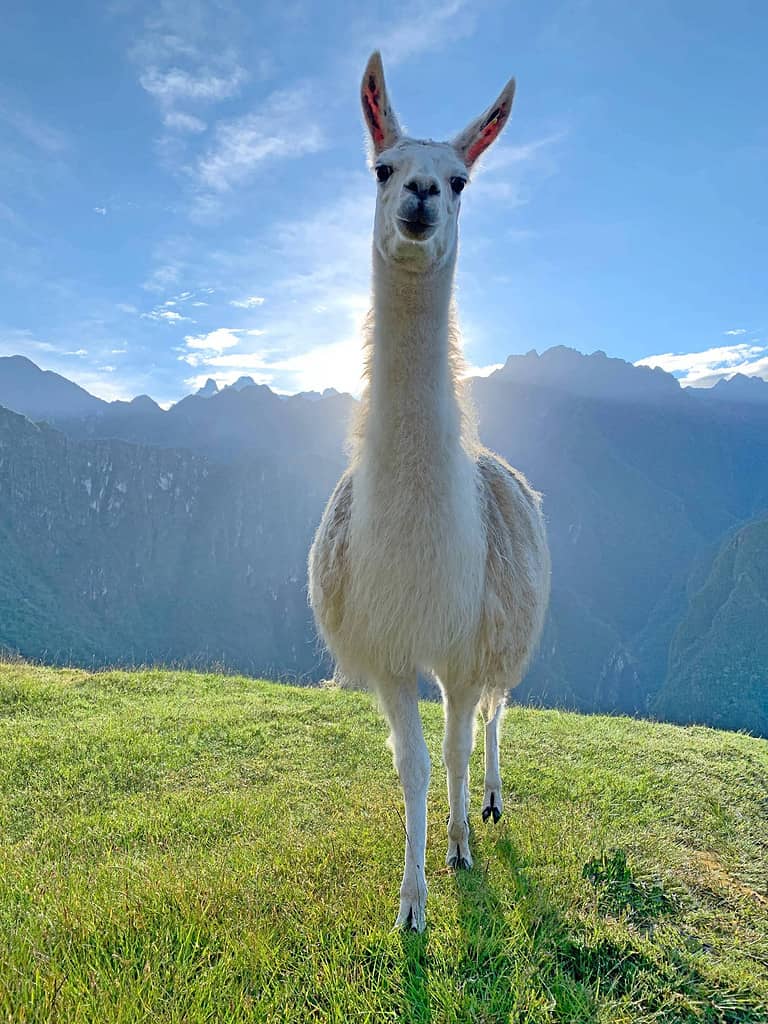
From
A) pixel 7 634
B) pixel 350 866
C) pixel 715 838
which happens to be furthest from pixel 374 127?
pixel 7 634

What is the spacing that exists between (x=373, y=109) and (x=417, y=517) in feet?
7.25

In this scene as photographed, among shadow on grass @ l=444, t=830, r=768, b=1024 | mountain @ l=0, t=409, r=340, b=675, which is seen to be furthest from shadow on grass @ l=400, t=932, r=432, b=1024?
mountain @ l=0, t=409, r=340, b=675

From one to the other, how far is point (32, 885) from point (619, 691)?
12708cm

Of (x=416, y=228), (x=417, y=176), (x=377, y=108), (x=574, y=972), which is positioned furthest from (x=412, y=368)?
(x=574, y=972)

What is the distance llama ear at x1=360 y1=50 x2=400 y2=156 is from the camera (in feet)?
10.1

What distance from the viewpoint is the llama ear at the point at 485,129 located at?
3.22 meters

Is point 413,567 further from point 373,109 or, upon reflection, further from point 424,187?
point 373,109

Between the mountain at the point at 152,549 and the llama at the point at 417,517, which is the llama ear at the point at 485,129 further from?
the mountain at the point at 152,549

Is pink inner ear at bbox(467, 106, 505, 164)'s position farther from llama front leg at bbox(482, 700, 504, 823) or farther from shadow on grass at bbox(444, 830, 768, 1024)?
shadow on grass at bbox(444, 830, 768, 1024)

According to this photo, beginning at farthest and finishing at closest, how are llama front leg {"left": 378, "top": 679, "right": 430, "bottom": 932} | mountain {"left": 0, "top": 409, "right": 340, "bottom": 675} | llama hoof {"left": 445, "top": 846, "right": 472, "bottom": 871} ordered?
mountain {"left": 0, "top": 409, "right": 340, "bottom": 675} < llama hoof {"left": 445, "top": 846, "right": 472, "bottom": 871} < llama front leg {"left": 378, "top": 679, "right": 430, "bottom": 932}

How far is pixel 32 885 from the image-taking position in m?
2.88

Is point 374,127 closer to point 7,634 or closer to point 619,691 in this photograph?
point 7,634

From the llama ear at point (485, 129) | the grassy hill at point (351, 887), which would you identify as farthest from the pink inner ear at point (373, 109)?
the grassy hill at point (351, 887)

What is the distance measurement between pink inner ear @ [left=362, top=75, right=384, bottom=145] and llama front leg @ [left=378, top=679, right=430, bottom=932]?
117 inches
